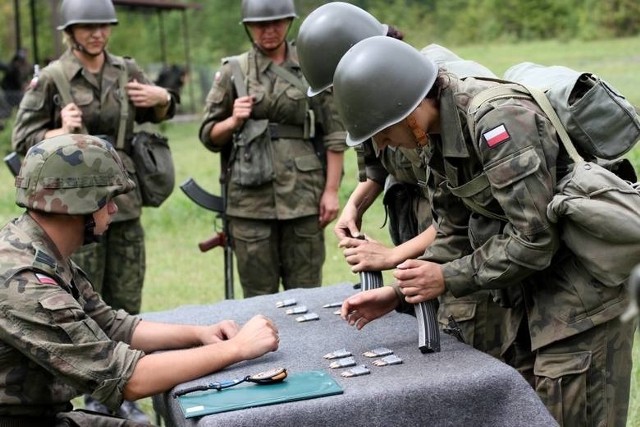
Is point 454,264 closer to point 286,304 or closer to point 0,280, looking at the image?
point 286,304

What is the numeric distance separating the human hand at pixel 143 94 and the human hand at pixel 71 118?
380mm

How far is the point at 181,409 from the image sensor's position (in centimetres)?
318

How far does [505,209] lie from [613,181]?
331 mm

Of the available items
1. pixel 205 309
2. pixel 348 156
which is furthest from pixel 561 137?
pixel 348 156

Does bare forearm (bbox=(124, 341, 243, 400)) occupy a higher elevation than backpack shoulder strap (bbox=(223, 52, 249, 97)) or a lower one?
lower

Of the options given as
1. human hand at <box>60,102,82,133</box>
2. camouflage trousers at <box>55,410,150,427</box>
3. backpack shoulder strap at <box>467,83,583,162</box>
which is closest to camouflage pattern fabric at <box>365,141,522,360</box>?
backpack shoulder strap at <box>467,83,583,162</box>

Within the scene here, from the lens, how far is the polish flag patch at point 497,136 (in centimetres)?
320

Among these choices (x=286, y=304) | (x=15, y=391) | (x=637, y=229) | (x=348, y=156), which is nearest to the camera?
(x=637, y=229)

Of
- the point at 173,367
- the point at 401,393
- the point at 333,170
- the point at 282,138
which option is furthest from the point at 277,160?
the point at 401,393

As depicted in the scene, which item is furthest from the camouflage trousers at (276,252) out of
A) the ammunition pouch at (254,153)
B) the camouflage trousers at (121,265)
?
the camouflage trousers at (121,265)

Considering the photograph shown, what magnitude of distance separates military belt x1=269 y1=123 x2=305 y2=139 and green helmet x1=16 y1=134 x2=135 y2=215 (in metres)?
2.42

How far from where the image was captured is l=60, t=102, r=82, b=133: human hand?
5.49m

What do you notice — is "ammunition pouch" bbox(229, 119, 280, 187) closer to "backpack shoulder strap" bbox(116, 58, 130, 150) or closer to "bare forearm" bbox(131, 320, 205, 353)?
"backpack shoulder strap" bbox(116, 58, 130, 150)

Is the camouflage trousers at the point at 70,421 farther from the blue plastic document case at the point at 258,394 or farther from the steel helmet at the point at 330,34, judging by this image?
the steel helmet at the point at 330,34
